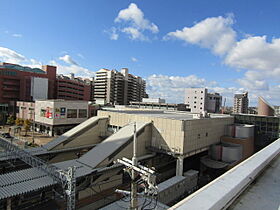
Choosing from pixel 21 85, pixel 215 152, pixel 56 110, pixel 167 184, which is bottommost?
pixel 167 184

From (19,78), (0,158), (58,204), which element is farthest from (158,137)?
(19,78)

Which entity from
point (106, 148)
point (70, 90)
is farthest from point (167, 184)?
point (70, 90)

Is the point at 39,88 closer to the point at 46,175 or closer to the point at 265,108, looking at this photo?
the point at 46,175

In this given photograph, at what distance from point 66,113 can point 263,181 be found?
140ft

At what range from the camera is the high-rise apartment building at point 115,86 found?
9588 centimetres

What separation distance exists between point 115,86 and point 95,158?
264 ft

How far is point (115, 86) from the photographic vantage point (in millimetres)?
96812

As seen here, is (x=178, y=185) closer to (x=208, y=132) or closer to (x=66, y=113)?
(x=208, y=132)

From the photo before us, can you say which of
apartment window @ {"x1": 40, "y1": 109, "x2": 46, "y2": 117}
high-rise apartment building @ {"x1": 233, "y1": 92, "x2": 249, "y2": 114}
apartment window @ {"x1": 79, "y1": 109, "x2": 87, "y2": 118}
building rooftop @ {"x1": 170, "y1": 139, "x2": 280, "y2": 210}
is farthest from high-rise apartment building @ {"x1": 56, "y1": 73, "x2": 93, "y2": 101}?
high-rise apartment building @ {"x1": 233, "y1": 92, "x2": 249, "y2": 114}

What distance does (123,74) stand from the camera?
101 m

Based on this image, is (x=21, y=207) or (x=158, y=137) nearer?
(x=21, y=207)

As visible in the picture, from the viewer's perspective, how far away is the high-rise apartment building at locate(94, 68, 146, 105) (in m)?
95.9

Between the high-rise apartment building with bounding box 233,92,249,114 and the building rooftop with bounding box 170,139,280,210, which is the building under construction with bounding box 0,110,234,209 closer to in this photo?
the building rooftop with bounding box 170,139,280,210

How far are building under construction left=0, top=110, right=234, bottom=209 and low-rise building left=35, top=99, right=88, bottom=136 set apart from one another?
51.8 ft
